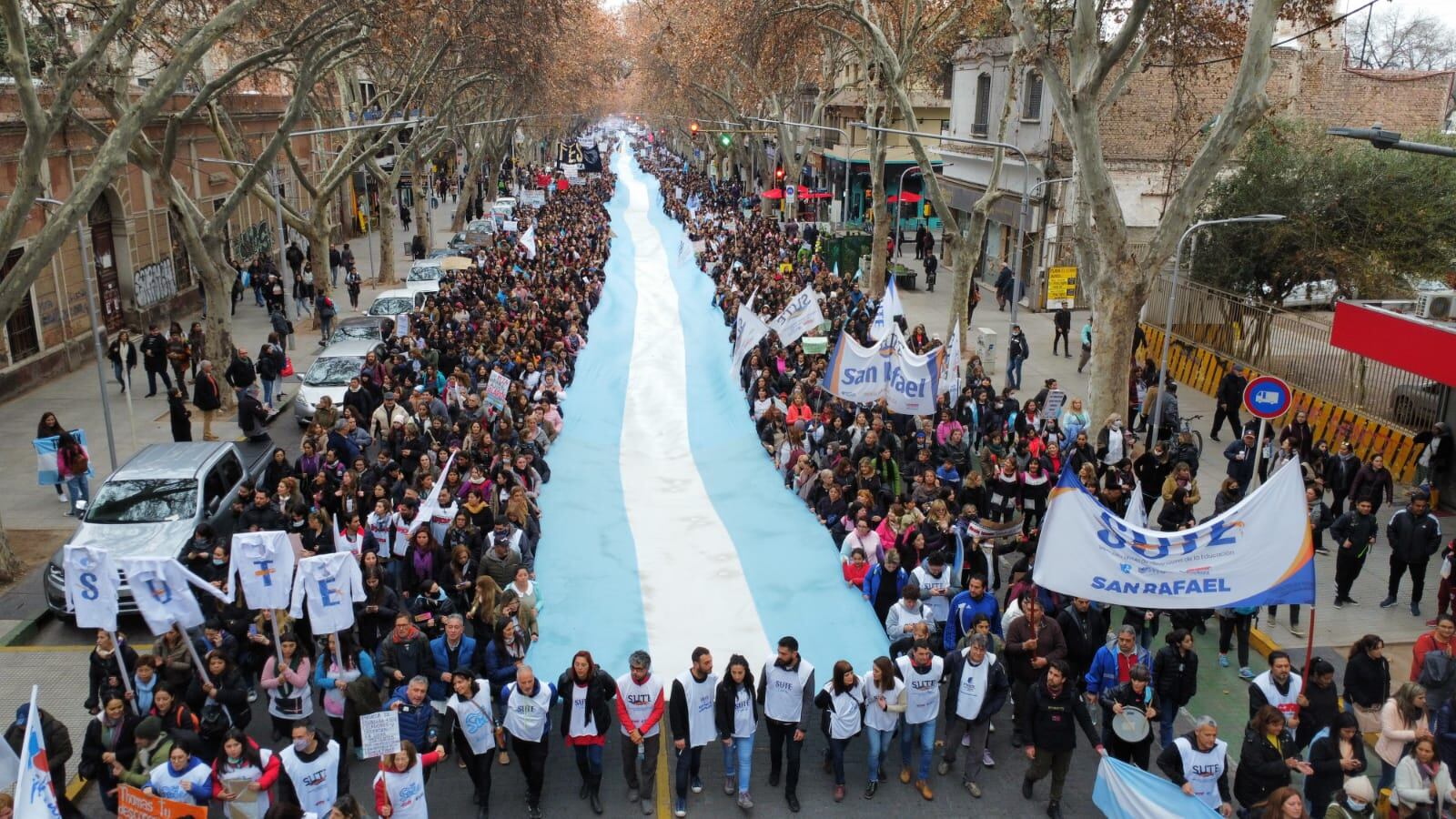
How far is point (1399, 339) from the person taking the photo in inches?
658

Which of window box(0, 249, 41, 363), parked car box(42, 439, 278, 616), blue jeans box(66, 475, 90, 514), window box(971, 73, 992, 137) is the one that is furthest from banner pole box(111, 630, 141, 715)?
window box(971, 73, 992, 137)

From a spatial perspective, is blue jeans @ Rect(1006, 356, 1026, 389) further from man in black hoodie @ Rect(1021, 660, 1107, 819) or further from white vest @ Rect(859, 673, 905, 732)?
white vest @ Rect(859, 673, 905, 732)

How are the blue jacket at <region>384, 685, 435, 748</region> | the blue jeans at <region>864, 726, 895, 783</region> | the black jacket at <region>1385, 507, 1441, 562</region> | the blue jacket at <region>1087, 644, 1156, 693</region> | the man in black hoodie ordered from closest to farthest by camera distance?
1. the blue jacket at <region>384, 685, 435, 748</region>
2. the man in black hoodie
3. the blue jeans at <region>864, 726, 895, 783</region>
4. the blue jacket at <region>1087, 644, 1156, 693</region>
5. the black jacket at <region>1385, 507, 1441, 562</region>

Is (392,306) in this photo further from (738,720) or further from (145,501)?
(738,720)

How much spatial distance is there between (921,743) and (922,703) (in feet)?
1.67

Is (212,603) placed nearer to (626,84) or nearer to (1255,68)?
(1255,68)

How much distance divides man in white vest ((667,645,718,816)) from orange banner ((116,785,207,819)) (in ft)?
11.2

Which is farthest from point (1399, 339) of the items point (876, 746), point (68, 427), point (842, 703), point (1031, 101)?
point (68, 427)

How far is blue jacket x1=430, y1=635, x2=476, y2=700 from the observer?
951 cm

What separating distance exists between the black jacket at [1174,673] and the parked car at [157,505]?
10.2 meters

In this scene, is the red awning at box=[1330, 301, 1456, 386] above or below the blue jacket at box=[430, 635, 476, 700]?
above

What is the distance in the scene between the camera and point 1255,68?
47.0ft

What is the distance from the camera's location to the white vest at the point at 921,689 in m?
9.24

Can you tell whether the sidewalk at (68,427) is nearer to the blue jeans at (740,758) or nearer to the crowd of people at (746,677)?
the crowd of people at (746,677)
